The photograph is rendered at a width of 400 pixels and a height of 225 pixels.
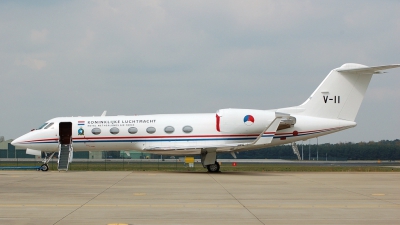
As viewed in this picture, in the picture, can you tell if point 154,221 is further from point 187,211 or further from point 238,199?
point 238,199

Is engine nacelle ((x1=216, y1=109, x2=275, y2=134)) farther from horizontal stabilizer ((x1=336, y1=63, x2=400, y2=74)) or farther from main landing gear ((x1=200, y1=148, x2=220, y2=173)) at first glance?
horizontal stabilizer ((x1=336, y1=63, x2=400, y2=74))

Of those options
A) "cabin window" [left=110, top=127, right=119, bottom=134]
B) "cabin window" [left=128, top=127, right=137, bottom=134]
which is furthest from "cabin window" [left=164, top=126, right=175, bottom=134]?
"cabin window" [left=110, top=127, right=119, bottom=134]

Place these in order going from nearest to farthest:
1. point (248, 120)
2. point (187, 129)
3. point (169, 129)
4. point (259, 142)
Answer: point (259, 142) < point (248, 120) < point (187, 129) < point (169, 129)

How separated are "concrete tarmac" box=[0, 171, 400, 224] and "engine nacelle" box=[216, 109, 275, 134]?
9.03 metres

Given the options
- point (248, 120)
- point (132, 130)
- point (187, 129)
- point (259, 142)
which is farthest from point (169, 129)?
point (259, 142)

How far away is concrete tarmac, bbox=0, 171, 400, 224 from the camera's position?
11516 millimetres

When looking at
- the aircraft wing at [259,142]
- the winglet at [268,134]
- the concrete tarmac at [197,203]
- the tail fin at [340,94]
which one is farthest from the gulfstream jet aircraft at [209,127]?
the concrete tarmac at [197,203]

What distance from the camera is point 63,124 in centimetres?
3131

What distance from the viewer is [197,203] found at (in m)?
14.5

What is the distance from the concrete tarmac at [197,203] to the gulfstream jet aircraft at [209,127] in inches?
356

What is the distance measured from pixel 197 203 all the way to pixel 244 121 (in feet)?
50.0

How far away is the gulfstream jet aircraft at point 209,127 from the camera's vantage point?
29.4 m

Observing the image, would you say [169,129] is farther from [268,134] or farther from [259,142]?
[268,134]

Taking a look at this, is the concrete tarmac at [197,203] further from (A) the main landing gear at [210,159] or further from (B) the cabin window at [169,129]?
(B) the cabin window at [169,129]
